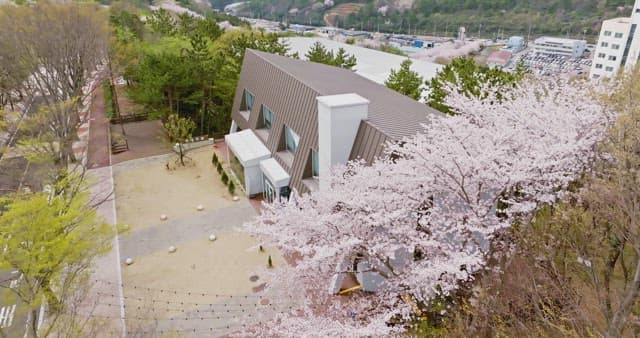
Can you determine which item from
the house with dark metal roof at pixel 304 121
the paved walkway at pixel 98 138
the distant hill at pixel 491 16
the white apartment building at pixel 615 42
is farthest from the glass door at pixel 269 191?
the distant hill at pixel 491 16

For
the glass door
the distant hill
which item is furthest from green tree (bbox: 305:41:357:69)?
the distant hill


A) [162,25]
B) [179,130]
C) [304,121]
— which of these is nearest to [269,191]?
[304,121]

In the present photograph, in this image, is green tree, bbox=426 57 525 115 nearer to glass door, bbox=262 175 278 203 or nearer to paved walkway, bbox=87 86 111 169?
glass door, bbox=262 175 278 203

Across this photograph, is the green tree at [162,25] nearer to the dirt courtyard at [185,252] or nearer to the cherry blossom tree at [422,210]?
the dirt courtyard at [185,252]

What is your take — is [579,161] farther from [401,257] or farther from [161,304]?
[161,304]

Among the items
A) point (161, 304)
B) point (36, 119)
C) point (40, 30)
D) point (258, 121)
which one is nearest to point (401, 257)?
point (161, 304)

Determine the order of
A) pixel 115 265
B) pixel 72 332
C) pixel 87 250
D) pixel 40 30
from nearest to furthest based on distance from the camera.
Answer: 1. pixel 72 332
2. pixel 87 250
3. pixel 115 265
4. pixel 40 30
